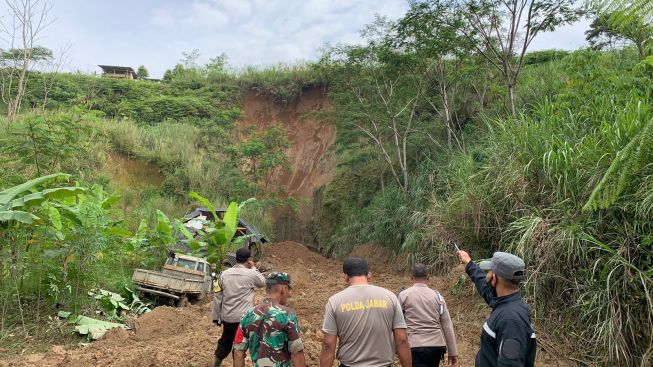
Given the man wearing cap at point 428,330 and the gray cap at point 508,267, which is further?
the man wearing cap at point 428,330

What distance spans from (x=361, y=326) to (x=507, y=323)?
1021mm

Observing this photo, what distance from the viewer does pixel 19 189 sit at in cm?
726

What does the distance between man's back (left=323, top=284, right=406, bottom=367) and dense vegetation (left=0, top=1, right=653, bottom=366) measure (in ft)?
5.33

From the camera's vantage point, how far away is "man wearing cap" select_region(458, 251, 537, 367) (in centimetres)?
287

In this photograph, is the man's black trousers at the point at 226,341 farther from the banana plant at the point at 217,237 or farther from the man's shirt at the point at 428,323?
the banana plant at the point at 217,237

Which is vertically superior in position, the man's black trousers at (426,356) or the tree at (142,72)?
the tree at (142,72)

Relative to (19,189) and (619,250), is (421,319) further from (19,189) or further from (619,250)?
→ (19,189)

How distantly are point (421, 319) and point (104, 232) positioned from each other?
239 inches

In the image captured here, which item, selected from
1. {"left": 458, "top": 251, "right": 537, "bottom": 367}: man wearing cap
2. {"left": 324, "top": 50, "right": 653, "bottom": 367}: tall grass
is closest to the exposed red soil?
{"left": 324, "top": 50, "right": 653, "bottom": 367}: tall grass

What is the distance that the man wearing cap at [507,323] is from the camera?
2865 millimetres

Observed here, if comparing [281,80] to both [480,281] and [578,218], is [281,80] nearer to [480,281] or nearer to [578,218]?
[578,218]

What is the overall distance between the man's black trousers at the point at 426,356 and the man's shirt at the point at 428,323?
0.04 meters

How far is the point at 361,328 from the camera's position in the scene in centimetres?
350

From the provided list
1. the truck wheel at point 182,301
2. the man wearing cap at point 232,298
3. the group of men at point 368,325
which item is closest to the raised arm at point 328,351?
the group of men at point 368,325
